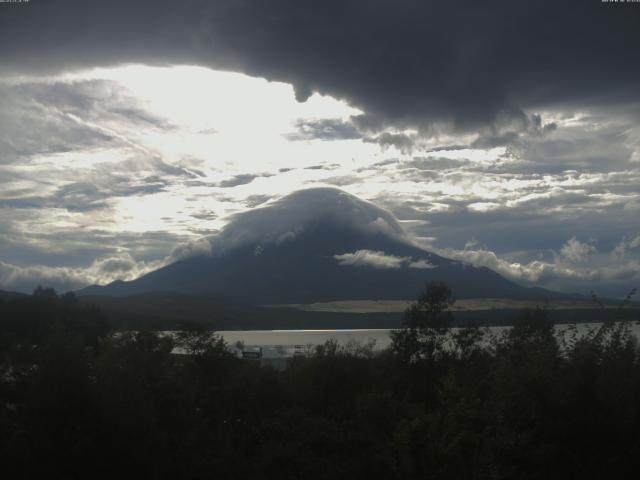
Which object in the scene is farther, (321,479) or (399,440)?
(321,479)

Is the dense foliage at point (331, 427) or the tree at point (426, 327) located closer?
the dense foliage at point (331, 427)

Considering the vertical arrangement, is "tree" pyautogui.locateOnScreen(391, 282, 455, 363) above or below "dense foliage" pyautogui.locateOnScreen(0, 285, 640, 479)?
above

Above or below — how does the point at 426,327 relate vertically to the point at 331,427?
above

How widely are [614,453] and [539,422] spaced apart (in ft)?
9.89

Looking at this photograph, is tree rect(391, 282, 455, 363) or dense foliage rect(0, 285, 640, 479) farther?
tree rect(391, 282, 455, 363)

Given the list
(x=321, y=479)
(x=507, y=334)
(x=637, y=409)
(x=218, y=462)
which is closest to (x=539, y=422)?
(x=637, y=409)

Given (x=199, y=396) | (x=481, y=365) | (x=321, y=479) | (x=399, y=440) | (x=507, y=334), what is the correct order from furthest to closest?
(x=507, y=334) → (x=481, y=365) → (x=199, y=396) → (x=321, y=479) → (x=399, y=440)

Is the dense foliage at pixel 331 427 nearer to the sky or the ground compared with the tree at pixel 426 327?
nearer to the ground

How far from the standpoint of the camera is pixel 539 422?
24375 millimetres

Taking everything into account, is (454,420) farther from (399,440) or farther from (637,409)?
(637,409)

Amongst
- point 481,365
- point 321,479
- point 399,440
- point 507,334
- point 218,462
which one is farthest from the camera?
point 507,334

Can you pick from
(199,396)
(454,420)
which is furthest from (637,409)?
(199,396)

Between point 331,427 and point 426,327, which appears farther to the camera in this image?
point 426,327

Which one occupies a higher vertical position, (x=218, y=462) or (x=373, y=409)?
(x=373, y=409)
